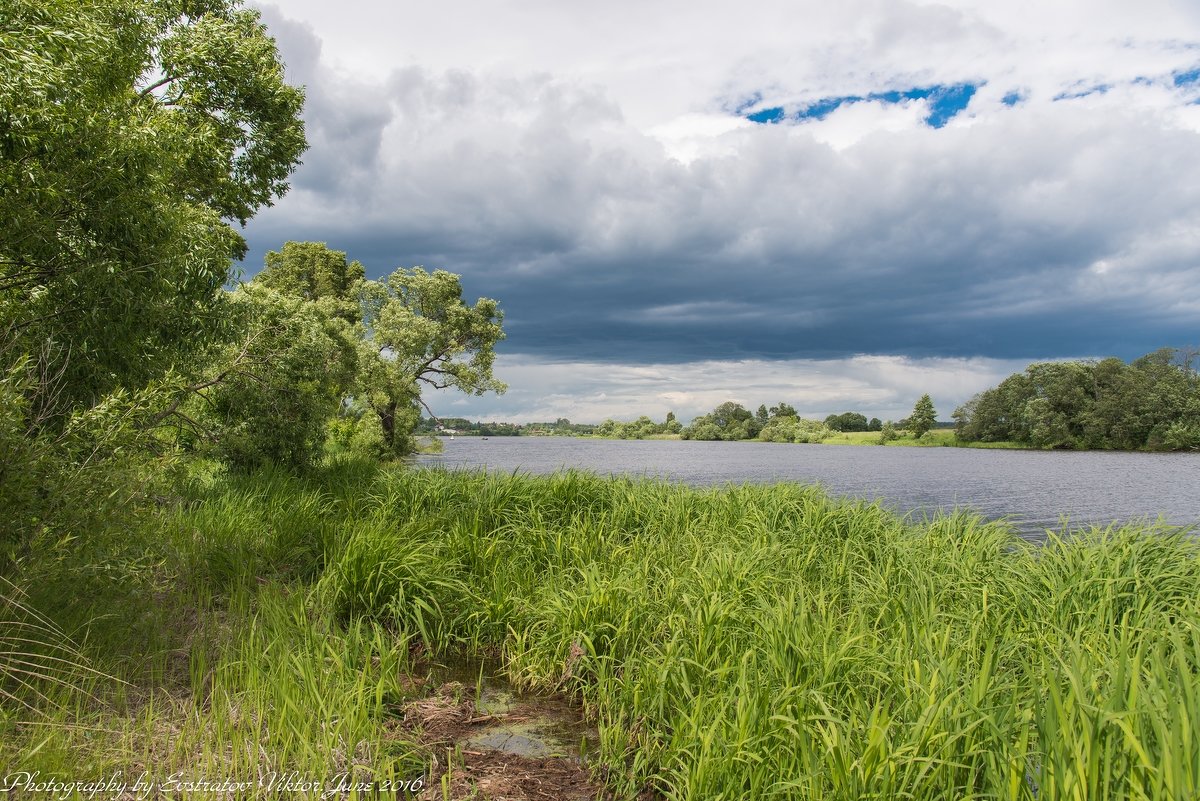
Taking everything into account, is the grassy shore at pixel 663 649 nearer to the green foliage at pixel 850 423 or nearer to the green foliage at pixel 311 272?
the green foliage at pixel 311 272

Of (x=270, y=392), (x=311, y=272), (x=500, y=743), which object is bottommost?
(x=500, y=743)

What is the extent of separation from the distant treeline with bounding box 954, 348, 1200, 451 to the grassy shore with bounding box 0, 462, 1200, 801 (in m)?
89.9

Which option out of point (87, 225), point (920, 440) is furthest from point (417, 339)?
point (920, 440)

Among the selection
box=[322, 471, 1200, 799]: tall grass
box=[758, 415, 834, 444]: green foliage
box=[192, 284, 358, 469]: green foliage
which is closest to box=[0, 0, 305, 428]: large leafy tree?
box=[322, 471, 1200, 799]: tall grass

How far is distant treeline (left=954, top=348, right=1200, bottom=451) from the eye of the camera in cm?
7688

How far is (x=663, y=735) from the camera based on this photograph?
5246 millimetres

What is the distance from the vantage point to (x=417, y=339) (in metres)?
36.2

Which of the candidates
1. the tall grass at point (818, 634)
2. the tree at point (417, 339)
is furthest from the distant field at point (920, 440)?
the tall grass at point (818, 634)

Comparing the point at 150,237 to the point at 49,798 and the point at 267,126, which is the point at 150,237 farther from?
the point at 267,126

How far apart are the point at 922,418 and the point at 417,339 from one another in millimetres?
108193

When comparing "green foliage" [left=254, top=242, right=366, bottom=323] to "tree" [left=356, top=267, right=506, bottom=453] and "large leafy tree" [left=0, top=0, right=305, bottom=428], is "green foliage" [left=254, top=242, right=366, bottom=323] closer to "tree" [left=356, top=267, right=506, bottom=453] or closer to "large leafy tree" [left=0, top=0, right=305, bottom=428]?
"tree" [left=356, top=267, right=506, bottom=453]

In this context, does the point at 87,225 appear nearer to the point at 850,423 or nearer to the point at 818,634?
the point at 818,634

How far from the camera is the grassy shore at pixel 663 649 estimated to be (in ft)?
12.4

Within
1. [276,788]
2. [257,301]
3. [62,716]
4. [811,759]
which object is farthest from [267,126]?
[811,759]
